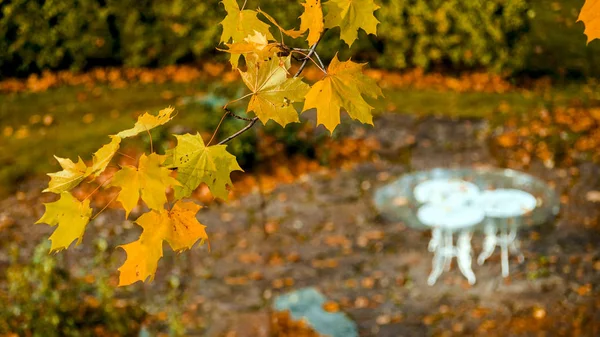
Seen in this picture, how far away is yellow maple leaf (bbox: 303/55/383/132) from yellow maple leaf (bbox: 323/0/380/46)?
0.11 metres

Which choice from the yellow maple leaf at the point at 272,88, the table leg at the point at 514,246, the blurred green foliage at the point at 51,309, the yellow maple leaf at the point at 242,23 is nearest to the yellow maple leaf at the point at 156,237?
the yellow maple leaf at the point at 272,88

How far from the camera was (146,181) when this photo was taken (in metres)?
1.30

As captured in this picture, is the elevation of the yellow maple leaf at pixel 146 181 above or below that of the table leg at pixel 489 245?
above

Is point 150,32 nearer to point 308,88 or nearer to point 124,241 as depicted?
point 124,241

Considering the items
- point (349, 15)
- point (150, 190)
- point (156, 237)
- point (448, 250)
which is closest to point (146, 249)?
point (156, 237)

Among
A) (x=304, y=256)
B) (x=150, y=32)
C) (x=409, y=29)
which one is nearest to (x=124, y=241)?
(x=304, y=256)

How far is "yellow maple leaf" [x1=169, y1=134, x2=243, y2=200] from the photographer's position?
135cm

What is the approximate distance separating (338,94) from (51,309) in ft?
10.1

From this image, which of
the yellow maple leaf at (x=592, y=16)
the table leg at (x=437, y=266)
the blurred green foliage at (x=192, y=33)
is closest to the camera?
the yellow maple leaf at (x=592, y=16)

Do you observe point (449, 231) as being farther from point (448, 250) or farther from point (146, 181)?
point (146, 181)

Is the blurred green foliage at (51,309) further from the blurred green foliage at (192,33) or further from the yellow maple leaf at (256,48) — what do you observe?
the blurred green foliage at (192,33)

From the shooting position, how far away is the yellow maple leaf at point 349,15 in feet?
4.80

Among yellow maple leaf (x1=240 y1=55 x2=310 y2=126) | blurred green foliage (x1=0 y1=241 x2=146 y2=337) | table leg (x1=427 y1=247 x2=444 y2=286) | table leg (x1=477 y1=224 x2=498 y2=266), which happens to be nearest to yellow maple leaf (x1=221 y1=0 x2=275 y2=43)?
yellow maple leaf (x1=240 y1=55 x2=310 y2=126)

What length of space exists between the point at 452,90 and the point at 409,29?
3.59 ft
